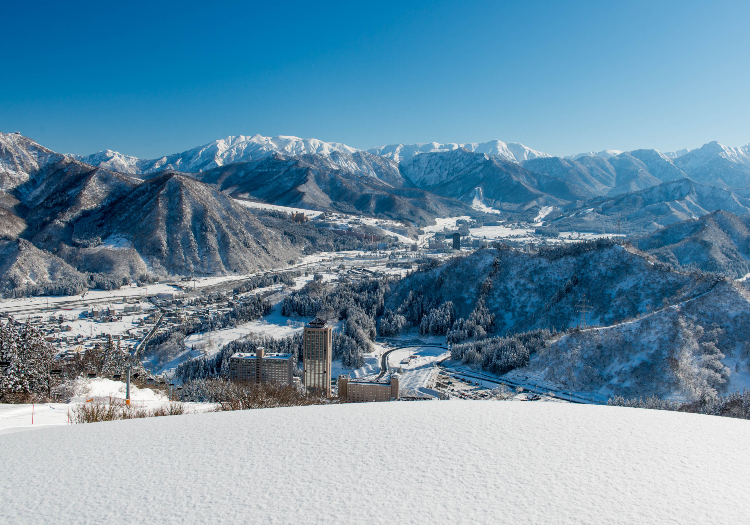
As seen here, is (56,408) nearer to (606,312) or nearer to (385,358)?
(385,358)

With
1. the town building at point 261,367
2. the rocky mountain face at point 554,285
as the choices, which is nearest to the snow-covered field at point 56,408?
the town building at point 261,367

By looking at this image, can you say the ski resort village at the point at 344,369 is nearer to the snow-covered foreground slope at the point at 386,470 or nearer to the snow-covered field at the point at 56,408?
the snow-covered foreground slope at the point at 386,470

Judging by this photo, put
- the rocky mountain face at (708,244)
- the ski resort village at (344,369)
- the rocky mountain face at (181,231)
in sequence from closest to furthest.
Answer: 1. the ski resort village at (344,369)
2. the rocky mountain face at (708,244)
3. the rocky mountain face at (181,231)

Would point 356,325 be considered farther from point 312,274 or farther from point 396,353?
point 312,274

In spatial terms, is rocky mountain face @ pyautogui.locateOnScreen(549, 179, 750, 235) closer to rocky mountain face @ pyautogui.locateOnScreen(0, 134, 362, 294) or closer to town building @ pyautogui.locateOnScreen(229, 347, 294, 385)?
rocky mountain face @ pyautogui.locateOnScreen(0, 134, 362, 294)

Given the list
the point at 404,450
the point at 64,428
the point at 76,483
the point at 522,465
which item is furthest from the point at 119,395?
the point at 522,465

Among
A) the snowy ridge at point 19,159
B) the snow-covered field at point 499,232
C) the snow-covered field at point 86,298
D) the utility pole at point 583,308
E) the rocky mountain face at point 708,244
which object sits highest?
the snowy ridge at point 19,159

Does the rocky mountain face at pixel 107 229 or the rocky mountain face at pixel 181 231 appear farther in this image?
the rocky mountain face at pixel 181 231

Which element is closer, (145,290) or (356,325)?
(356,325)
